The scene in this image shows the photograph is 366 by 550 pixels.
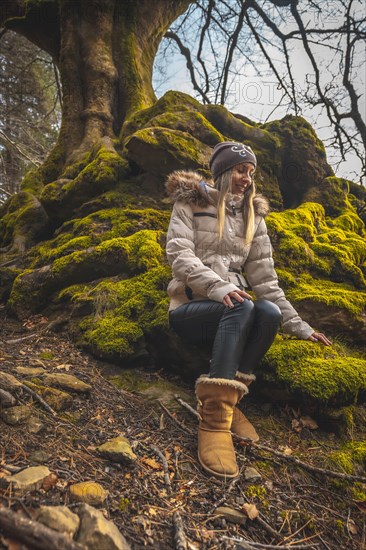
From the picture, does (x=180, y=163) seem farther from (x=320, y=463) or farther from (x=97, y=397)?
(x=320, y=463)

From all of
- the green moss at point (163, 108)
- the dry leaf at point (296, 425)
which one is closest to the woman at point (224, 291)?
the dry leaf at point (296, 425)

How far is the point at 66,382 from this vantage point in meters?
2.34

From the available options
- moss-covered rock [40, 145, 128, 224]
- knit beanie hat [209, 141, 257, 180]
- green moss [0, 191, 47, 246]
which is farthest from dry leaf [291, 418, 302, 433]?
green moss [0, 191, 47, 246]

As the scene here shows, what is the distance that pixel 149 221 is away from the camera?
14.4 feet

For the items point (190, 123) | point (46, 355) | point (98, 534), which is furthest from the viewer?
point (190, 123)

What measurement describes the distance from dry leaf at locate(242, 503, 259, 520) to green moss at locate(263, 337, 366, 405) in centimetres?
96

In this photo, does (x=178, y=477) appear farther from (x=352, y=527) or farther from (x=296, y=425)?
(x=296, y=425)

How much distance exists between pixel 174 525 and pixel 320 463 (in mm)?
1128

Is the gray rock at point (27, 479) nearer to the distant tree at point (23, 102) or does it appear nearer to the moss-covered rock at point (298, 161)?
the moss-covered rock at point (298, 161)

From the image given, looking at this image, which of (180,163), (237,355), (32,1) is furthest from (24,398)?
(32,1)

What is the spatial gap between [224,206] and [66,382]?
190cm

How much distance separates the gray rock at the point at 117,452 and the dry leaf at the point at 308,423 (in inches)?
53.3

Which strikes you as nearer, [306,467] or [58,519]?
[58,519]

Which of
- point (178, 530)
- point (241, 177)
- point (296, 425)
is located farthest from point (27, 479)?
point (241, 177)
